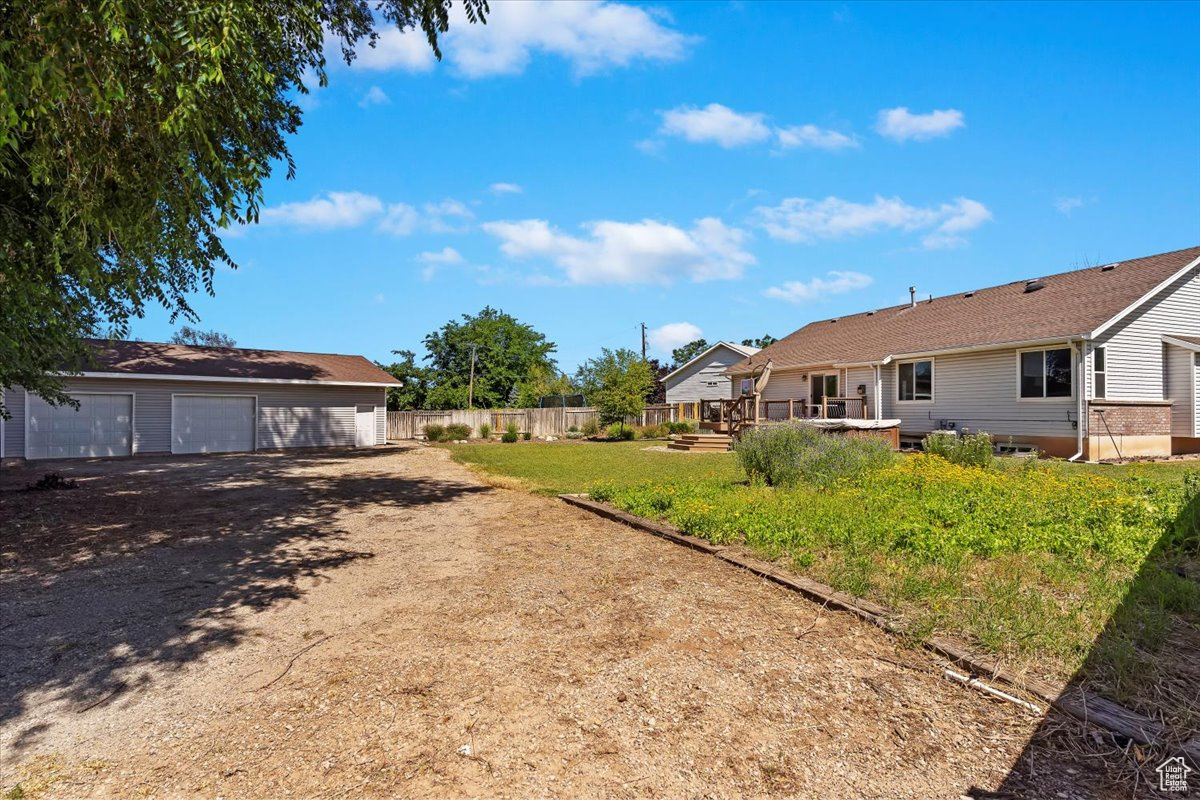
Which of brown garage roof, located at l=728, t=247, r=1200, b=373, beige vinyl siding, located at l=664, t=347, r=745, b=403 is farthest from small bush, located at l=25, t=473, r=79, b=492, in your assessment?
beige vinyl siding, located at l=664, t=347, r=745, b=403

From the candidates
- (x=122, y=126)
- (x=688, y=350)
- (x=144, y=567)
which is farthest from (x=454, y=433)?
(x=688, y=350)

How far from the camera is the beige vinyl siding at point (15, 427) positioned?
1800cm

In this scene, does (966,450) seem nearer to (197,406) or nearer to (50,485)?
(50,485)

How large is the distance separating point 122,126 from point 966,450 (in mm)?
11340

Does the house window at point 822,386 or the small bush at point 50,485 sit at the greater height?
the house window at point 822,386

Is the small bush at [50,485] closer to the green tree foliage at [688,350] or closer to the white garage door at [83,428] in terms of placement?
the white garage door at [83,428]

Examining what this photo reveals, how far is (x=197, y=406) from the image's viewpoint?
21.2 meters

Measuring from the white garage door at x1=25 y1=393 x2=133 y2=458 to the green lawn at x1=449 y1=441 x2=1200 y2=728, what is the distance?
18691mm

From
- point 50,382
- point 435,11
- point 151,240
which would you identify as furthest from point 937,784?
point 50,382

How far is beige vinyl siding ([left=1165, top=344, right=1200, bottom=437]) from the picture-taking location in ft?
51.7

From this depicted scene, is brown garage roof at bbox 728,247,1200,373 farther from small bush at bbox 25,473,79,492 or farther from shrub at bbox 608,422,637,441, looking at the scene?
small bush at bbox 25,473,79,492

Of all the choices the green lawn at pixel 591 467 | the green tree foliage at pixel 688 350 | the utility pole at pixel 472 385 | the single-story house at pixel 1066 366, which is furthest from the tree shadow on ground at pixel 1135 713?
the green tree foliage at pixel 688 350

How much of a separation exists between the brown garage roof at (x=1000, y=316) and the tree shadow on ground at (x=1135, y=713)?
44.6 feet

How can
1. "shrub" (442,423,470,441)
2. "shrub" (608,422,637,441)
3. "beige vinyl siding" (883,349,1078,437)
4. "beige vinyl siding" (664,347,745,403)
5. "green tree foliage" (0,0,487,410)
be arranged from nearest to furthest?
"green tree foliage" (0,0,487,410) → "beige vinyl siding" (883,349,1078,437) → "shrub" (442,423,470,441) → "shrub" (608,422,637,441) → "beige vinyl siding" (664,347,745,403)
